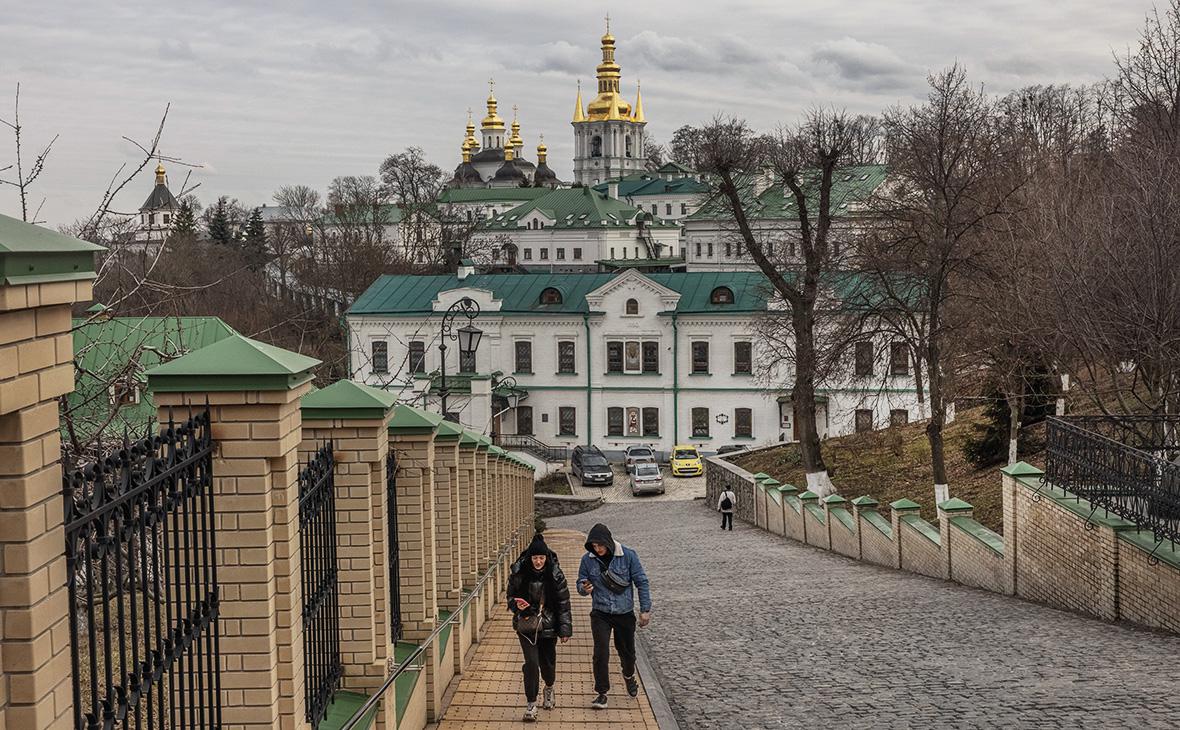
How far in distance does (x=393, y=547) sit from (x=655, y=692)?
2659 mm

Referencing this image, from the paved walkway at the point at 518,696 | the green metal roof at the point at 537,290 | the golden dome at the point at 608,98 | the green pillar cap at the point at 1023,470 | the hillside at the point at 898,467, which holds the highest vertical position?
the golden dome at the point at 608,98

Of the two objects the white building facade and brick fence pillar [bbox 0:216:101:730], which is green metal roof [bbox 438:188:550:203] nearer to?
the white building facade

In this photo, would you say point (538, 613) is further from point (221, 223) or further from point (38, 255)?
point (221, 223)

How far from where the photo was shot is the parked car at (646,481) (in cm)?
3994

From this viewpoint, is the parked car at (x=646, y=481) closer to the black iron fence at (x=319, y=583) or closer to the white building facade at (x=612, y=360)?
the white building facade at (x=612, y=360)

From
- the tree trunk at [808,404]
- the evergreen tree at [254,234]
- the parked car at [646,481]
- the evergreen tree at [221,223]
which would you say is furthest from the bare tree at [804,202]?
the evergreen tree at [221,223]

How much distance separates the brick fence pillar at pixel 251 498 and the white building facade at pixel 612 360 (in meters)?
41.7

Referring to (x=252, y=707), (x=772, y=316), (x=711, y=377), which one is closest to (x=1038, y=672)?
(x=252, y=707)

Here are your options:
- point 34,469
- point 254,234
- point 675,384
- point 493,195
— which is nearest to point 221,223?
point 254,234

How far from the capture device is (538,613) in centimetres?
895

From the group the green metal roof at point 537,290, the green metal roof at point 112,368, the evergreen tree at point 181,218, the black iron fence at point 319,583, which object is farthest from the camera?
the green metal roof at point 537,290

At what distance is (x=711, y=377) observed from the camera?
155ft

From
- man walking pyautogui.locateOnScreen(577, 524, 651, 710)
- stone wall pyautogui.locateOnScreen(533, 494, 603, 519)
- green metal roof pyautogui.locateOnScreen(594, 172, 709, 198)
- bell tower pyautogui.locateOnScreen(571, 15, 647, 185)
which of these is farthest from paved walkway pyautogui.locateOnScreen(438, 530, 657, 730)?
bell tower pyautogui.locateOnScreen(571, 15, 647, 185)

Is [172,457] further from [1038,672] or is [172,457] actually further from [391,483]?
[1038,672]
